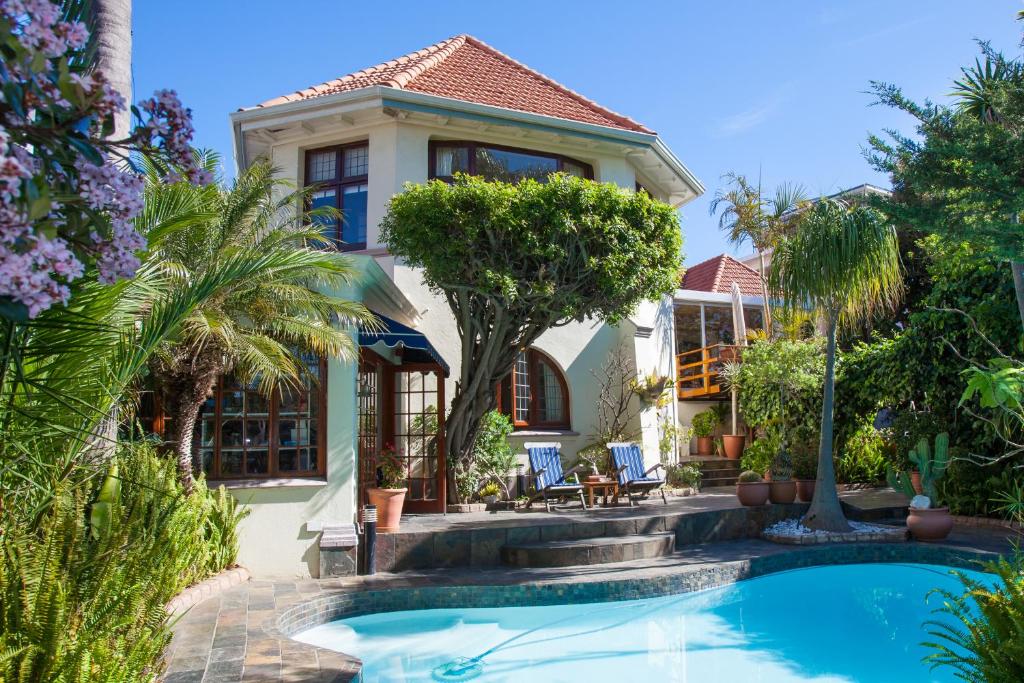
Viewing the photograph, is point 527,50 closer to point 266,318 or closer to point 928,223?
point 266,318

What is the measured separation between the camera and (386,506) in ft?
36.9

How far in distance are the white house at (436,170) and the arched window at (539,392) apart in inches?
1.3

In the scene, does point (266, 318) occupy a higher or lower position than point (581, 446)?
higher

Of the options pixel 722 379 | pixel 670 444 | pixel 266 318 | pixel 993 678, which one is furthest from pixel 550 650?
pixel 722 379

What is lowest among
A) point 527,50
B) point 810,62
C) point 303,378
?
point 303,378

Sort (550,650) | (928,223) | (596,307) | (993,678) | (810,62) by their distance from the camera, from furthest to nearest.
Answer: (596,307), (810,62), (550,650), (928,223), (993,678)

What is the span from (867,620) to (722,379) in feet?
45.9

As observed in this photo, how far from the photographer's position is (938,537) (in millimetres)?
11891

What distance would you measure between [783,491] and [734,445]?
7321 millimetres

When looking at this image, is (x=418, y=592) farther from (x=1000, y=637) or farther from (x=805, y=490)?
(x=805, y=490)

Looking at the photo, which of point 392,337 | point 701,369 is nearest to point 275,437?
point 392,337

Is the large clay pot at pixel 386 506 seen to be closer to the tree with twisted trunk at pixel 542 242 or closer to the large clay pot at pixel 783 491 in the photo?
the tree with twisted trunk at pixel 542 242

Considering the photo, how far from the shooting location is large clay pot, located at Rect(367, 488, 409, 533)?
11.2 metres

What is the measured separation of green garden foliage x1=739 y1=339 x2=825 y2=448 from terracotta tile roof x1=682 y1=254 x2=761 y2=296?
643 cm
